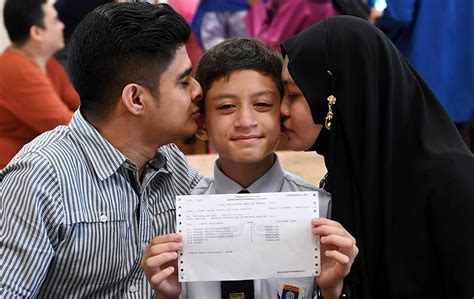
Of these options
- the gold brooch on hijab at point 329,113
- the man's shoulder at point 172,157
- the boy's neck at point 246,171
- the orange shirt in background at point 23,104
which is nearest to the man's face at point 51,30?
the orange shirt in background at point 23,104

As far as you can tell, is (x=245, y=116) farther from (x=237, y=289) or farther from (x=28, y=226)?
(x=28, y=226)

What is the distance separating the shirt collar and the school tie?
0.96 feet

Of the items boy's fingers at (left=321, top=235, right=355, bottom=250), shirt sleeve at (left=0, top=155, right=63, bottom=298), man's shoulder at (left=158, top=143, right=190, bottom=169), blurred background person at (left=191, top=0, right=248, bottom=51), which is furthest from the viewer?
blurred background person at (left=191, top=0, right=248, bottom=51)

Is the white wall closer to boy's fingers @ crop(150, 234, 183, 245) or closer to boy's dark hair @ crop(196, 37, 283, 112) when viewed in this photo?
boy's dark hair @ crop(196, 37, 283, 112)

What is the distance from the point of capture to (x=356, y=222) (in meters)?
2.14

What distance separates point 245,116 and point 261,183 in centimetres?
24

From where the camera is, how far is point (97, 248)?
7.22 feet

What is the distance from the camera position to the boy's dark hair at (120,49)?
227cm

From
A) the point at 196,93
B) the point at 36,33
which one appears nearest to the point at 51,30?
the point at 36,33

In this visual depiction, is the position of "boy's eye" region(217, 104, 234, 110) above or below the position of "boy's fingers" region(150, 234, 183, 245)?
above

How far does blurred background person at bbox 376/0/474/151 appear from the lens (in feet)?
16.2

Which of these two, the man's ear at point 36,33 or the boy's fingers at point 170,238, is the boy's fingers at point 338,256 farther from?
the man's ear at point 36,33

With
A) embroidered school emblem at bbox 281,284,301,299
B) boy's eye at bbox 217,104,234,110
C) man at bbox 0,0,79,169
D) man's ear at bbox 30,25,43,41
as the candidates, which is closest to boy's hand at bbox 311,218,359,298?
embroidered school emblem at bbox 281,284,301,299

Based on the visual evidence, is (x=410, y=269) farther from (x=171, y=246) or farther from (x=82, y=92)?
(x=82, y=92)
